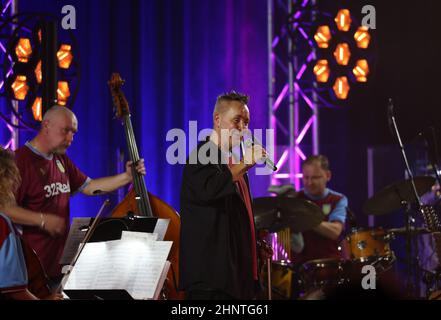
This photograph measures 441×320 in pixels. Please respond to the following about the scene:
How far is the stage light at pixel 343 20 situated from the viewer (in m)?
8.73

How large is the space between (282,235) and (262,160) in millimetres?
2881

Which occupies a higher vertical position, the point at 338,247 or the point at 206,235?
the point at 206,235

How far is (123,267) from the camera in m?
3.37

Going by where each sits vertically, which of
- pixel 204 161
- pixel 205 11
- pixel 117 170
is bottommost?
pixel 117 170

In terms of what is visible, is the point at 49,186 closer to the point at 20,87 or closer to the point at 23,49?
the point at 20,87

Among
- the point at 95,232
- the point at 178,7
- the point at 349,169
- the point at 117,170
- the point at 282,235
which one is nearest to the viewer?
the point at 95,232

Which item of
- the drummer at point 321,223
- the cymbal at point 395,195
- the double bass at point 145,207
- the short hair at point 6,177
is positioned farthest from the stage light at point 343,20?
the short hair at point 6,177

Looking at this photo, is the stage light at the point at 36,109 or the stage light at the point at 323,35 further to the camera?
the stage light at the point at 323,35

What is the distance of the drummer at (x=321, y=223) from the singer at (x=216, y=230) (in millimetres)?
2845

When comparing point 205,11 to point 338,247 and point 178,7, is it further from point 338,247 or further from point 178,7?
point 338,247

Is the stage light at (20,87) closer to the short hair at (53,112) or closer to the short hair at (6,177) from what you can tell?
the short hair at (53,112)

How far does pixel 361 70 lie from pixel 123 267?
6.08m

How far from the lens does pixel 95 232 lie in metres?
3.53
